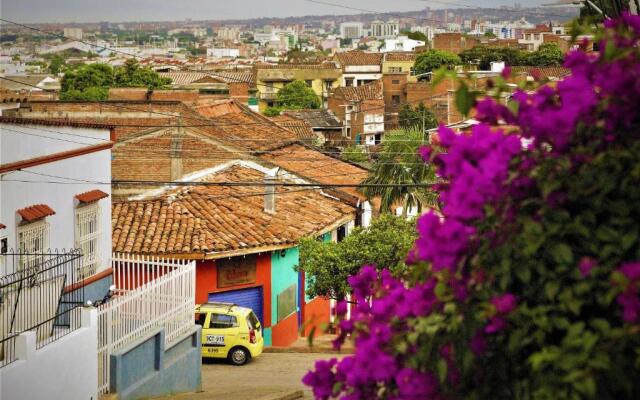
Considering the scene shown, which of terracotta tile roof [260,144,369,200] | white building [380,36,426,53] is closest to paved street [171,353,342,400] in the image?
terracotta tile roof [260,144,369,200]

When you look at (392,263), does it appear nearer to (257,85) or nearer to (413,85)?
(413,85)

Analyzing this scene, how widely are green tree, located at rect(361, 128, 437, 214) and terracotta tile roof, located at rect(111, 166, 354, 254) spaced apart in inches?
206

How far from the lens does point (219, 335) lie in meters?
21.2

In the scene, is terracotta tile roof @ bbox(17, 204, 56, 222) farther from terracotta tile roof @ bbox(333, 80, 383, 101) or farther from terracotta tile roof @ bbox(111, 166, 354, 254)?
terracotta tile roof @ bbox(333, 80, 383, 101)

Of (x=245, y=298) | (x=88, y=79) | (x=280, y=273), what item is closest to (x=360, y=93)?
(x=88, y=79)

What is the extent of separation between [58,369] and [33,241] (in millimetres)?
3808

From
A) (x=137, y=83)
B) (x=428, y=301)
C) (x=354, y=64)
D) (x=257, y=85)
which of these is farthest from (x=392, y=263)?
(x=354, y=64)

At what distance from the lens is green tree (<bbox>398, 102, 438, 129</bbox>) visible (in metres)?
64.3

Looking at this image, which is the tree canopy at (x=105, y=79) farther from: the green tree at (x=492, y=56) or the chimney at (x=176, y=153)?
the chimney at (x=176, y=153)

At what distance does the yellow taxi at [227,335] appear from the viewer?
21.2m

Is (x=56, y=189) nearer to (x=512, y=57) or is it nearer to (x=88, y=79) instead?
(x=88, y=79)

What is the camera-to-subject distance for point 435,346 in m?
Result: 4.57

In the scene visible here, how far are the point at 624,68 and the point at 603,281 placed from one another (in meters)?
0.87

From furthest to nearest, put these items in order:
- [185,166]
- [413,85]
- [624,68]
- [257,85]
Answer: [257,85] < [413,85] < [185,166] < [624,68]
